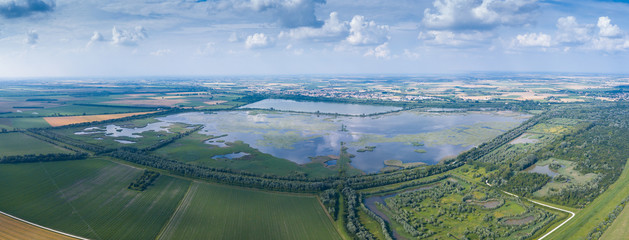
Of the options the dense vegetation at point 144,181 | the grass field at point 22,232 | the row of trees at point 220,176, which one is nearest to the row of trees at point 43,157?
the row of trees at point 220,176

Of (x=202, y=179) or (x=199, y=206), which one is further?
(x=202, y=179)

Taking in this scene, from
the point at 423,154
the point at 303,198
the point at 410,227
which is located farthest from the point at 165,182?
the point at 423,154

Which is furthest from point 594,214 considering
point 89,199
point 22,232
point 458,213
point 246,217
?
point 22,232

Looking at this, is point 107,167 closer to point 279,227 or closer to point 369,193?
point 279,227

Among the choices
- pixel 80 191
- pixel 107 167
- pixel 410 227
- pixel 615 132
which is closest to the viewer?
pixel 410 227

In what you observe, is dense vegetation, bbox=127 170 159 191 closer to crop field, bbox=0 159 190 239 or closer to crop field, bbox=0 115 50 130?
crop field, bbox=0 159 190 239

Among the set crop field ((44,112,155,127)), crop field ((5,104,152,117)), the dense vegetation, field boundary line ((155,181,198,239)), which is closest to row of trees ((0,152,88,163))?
the dense vegetation
